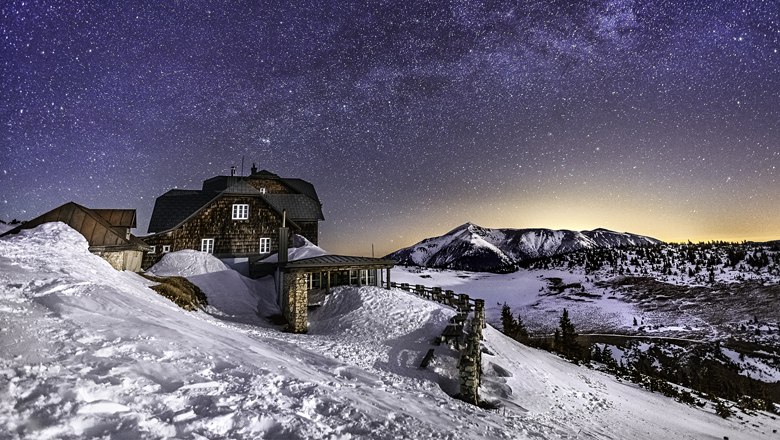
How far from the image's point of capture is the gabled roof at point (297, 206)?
37.1 m

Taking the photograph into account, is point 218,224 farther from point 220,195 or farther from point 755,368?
point 755,368

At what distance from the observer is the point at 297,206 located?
38312mm

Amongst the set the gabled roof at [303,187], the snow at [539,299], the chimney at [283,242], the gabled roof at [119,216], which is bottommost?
the snow at [539,299]

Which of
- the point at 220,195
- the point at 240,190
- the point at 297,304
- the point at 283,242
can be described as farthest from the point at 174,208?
the point at 297,304

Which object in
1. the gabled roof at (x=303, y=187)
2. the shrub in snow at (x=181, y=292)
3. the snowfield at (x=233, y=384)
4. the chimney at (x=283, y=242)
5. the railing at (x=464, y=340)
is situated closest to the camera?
the snowfield at (x=233, y=384)

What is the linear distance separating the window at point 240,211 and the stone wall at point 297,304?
14.7m

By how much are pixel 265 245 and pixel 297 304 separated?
Answer: 49.4 ft

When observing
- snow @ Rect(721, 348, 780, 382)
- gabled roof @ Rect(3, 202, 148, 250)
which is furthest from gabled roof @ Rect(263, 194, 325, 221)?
snow @ Rect(721, 348, 780, 382)

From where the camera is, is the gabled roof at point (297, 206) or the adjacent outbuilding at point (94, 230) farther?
the gabled roof at point (297, 206)

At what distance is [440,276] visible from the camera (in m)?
58.6

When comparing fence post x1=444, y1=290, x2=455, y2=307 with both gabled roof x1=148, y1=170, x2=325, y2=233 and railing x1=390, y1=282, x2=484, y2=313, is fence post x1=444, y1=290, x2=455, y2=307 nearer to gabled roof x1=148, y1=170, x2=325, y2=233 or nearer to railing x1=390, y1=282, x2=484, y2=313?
railing x1=390, y1=282, x2=484, y2=313

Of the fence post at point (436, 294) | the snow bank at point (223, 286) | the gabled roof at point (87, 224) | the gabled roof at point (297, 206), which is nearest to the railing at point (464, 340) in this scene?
the fence post at point (436, 294)

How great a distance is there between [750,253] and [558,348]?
3544cm

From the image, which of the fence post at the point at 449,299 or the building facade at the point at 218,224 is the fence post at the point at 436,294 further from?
the building facade at the point at 218,224
